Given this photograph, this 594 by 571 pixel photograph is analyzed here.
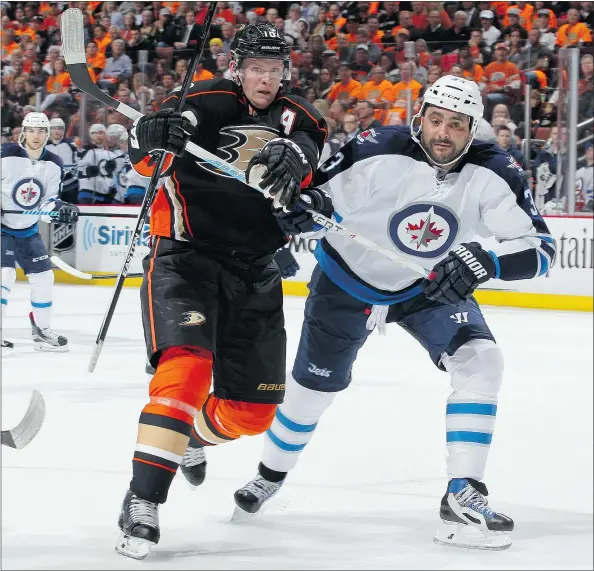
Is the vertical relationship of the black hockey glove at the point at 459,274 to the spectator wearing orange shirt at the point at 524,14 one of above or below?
above

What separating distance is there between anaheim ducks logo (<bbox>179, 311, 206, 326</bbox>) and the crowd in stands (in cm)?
535

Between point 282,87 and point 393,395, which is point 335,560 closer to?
point 282,87

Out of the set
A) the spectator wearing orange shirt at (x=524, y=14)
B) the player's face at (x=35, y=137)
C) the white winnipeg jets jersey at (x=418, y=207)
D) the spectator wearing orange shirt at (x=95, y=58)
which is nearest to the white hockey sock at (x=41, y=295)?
the player's face at (x=35, y=137)

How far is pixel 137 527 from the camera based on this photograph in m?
2.24

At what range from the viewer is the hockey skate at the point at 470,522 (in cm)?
252

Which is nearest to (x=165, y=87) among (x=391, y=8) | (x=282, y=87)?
(x=391, y=8)

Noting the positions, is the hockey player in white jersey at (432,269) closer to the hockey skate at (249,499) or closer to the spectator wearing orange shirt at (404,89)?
the hockey skate at (249,499)

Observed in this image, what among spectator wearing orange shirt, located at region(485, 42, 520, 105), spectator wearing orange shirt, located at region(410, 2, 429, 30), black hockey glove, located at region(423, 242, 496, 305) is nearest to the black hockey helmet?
black hockey glove, located at region(423, 242, 496, 305)

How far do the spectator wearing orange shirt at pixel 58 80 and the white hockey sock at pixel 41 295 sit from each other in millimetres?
3816

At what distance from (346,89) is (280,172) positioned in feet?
19.9

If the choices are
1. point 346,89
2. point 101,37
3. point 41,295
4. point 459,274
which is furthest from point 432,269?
point 101,37

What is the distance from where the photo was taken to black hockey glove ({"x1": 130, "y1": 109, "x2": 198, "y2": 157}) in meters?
2.40

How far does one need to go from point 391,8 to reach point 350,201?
21.4ft

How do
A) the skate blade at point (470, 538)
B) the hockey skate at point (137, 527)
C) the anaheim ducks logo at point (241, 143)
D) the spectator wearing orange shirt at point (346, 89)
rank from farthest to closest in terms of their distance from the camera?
the spectator wearing orange shirt at point (346, 89) → the anaheim ducks logo at point (241, 143) → the skate blade at point (470, 538) → the hockey skate at point (137, 527)
